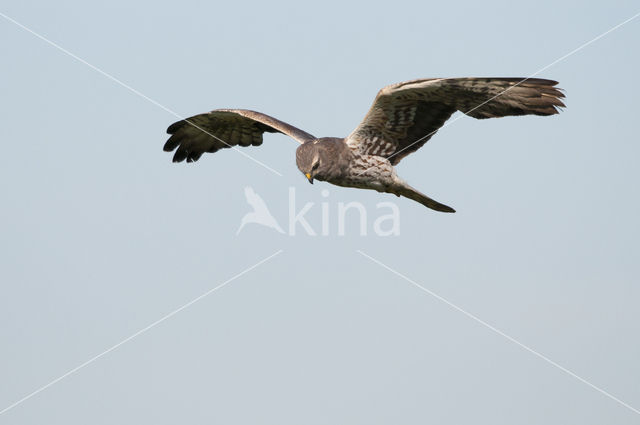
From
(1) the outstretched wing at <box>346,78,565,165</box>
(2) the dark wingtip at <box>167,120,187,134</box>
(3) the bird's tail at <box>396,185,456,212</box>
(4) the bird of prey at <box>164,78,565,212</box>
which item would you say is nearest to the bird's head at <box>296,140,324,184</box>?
(4) the bird of prey at <box>164,78,565,212</box>

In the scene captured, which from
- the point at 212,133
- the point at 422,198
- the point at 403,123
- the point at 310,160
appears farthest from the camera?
the point at 212,133

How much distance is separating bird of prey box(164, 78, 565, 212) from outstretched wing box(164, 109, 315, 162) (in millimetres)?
1368

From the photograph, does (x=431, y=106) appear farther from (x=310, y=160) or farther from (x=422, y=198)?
(x=310, y=160)

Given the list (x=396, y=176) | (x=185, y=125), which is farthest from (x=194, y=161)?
(x=396, y=176)

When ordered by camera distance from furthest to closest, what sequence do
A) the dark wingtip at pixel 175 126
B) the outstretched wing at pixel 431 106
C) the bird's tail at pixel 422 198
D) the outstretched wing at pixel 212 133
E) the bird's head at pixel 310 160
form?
the dark wingtip at pixel 175 126
the outstretched wing at pixel 212 133
the bird's tail at pixel 422 198
the bird's head at pixel 310 160
the outstretched wing at pixel 431 106

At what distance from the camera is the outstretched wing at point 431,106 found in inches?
374

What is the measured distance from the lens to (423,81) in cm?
966

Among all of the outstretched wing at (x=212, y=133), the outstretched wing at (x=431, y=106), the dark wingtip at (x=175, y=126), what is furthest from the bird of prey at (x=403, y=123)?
the dark wingtip at (x=175, y=126)

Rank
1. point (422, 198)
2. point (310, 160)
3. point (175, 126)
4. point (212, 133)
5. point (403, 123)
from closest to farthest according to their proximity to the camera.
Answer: point (310, 160)
point (403, 123)
point (422, 198)
point (175, 126)
point (212, 133)

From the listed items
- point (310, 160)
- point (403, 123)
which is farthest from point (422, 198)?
point (310, 160)

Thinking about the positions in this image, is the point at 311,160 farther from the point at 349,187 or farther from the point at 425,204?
the point at 425,204

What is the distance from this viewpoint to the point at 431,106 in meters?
10.4

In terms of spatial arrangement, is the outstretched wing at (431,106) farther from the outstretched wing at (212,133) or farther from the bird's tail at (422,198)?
the outstretched wing at (212,133)

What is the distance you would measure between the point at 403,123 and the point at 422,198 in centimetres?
87
